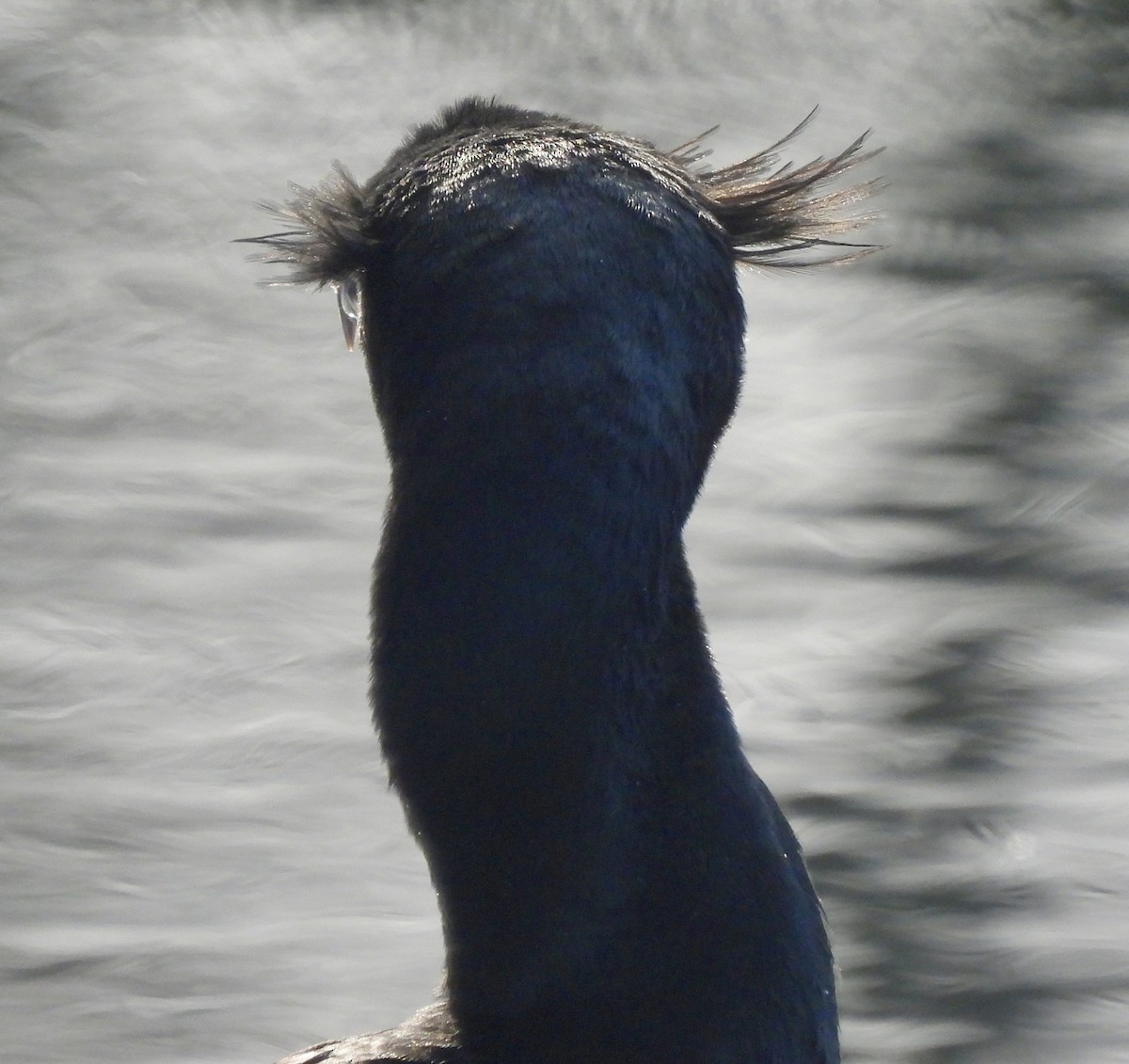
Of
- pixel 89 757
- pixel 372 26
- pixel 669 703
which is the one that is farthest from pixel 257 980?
pixel 372 26

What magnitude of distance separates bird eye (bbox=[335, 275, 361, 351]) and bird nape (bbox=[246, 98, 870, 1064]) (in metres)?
0.04

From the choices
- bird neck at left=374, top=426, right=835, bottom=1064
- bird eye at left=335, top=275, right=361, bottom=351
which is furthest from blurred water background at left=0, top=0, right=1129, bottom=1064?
bird eye at left=335, top=275, right=361, bottom=351

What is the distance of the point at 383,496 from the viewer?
26.2 feet

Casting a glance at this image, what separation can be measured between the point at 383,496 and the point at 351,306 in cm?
432

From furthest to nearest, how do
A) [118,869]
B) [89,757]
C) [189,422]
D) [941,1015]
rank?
1. [189,422]
2. [89,757]
3. [118,869]
4. [941,1015]

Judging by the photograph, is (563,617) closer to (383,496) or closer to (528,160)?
(528,160)

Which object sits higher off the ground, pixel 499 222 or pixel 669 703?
pixel 499 222

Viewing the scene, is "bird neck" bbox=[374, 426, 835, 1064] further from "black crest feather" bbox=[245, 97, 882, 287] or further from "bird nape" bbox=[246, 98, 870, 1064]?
"black crest feather" bbox=[245, 97, 882, 287]

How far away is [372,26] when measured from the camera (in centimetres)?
1168

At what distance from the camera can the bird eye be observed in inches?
142

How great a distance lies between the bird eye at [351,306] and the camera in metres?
3.60

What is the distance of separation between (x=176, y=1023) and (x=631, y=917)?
2844mm

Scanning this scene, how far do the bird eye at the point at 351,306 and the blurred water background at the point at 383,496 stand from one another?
257 cm

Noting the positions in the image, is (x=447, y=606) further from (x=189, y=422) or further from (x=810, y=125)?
(x=810, y=125)
